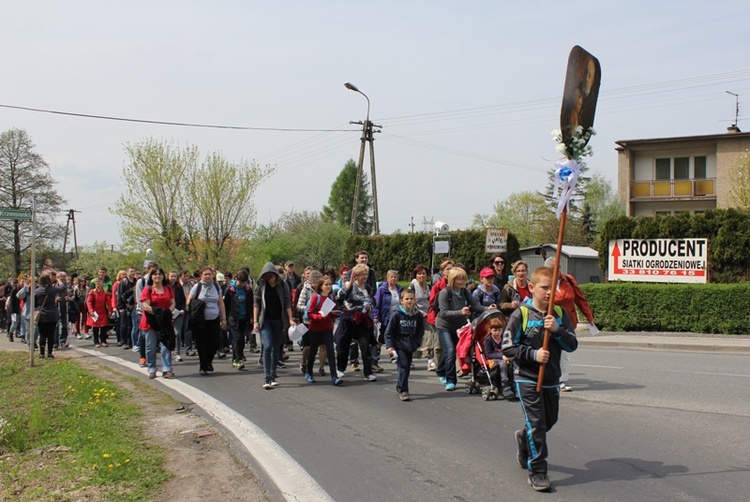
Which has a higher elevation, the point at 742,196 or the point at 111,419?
the point at 742,196

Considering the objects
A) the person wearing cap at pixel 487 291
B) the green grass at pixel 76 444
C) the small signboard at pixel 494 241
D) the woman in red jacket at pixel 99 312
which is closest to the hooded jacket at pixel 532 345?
the green grass at pixel 76 444

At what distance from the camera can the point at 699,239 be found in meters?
20.3

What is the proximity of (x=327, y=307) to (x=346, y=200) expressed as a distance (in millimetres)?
83224

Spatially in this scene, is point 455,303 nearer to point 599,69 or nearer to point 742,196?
point 599,69

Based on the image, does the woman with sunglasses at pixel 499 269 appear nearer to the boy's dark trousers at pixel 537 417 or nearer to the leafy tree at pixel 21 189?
the boy's dark trousers at pixel 537 417

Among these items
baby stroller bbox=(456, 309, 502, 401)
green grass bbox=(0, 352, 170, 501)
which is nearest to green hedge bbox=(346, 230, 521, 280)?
baby stroller bbox=(456, 309, 502, 401)

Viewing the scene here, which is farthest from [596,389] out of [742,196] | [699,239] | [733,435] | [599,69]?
[742,196]

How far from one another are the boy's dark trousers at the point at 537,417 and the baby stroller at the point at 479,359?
3609 millimetres

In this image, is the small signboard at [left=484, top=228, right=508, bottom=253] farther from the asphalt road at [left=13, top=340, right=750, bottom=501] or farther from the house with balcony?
the house with balcony

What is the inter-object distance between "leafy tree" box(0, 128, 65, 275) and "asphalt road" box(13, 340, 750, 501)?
47.1 metres

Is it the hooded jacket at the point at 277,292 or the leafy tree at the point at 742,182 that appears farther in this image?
the leafy tree at the point at 742,182

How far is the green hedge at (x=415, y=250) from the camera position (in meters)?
31.3

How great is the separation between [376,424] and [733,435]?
3672 millimetres

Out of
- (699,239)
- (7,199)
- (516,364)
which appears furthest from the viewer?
(7,199)
